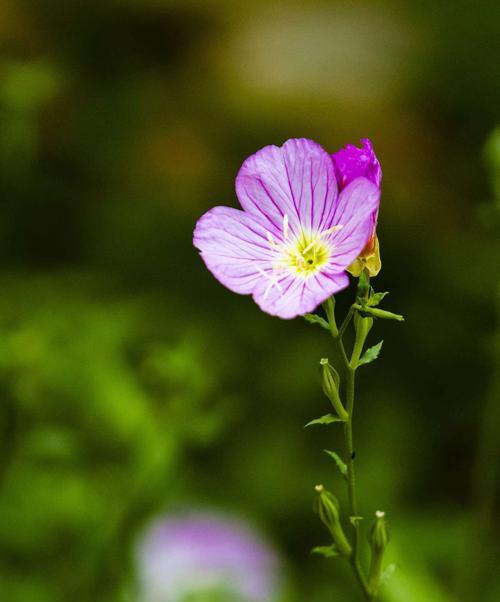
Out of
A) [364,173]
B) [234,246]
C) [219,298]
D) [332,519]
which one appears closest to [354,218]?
[364,173]

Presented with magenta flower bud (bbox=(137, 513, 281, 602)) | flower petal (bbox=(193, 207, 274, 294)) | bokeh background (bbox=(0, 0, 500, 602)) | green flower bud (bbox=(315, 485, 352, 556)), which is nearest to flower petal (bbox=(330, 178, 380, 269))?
flower petal (bbox=(193, 207, 274, 294))

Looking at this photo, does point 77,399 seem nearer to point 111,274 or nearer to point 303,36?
point 111,274

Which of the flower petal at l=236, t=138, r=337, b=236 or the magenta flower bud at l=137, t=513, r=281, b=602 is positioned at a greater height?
the flower petal at l=236, t=138, r=337, b=236

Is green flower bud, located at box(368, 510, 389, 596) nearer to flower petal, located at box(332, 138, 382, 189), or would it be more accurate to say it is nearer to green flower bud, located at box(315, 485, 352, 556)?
green flower bud, located at box(315, 485, 352, 556)

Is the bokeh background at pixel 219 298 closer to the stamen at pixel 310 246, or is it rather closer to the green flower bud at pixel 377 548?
the stamen at pixel 310 246

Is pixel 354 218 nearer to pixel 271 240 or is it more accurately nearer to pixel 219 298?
pixel 271 240

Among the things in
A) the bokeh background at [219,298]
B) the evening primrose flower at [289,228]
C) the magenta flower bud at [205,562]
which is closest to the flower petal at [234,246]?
the evening primrose flower at [289,228]

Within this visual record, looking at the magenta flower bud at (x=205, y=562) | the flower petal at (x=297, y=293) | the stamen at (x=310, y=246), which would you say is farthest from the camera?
the magenta flower bud at (x=205, y=562)

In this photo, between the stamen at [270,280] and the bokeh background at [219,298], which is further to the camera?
the bokeh background at [219,298]

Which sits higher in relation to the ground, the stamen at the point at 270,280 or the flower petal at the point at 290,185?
the flower petal at the point at 290,185
